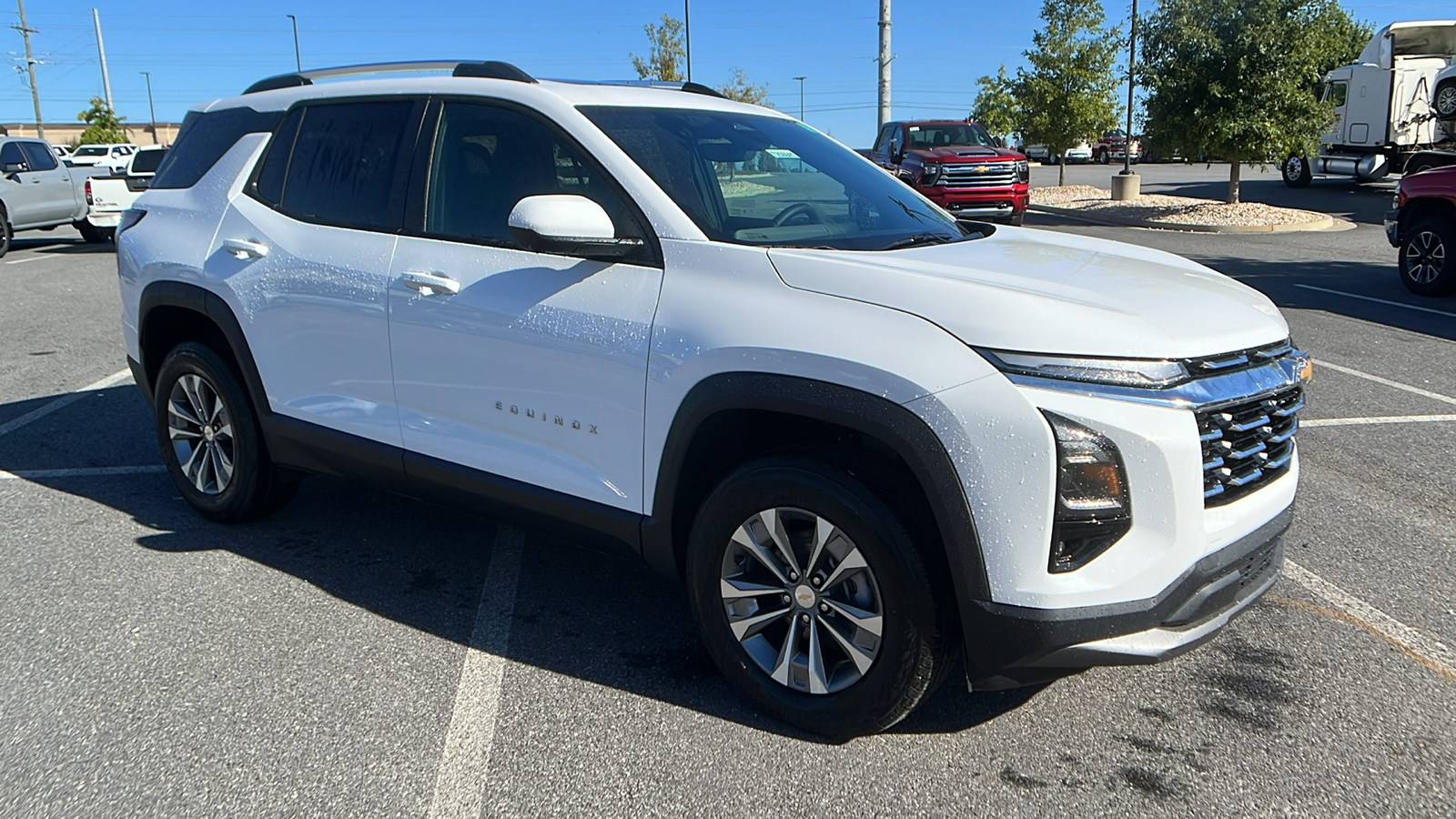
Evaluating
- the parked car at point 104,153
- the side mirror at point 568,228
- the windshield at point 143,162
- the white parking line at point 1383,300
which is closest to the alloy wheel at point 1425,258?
the white parking line at point 1383,300

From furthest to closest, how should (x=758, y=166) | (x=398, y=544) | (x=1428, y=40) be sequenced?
1. (x=1428, y=40)
2. (x=398, y=544)
3. (x=758, y=166)

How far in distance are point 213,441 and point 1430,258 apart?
36.3 feet

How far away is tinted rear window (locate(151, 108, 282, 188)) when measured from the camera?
4.60 meters

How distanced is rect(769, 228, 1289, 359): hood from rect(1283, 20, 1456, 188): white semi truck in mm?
23609

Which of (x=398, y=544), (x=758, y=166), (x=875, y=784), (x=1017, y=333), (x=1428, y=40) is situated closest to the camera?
(x=1017, y=333)

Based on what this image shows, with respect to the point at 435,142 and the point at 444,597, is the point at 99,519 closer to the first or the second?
the point at 444,597

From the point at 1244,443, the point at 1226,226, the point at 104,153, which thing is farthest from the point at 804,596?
the point at 104,153

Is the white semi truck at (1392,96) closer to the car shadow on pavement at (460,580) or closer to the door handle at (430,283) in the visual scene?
the car shadow on pavement at (460,580)

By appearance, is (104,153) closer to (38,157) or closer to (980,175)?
(38,157)

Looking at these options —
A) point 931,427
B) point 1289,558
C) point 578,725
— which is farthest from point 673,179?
point 1289,558

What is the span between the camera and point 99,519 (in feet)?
16.0

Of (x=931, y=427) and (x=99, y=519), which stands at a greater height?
(x=931, y=427)

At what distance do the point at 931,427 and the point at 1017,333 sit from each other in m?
0.31

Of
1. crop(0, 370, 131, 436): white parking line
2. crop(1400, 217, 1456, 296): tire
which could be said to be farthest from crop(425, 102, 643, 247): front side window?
crop(1400, 217, 1456, 296): tire
